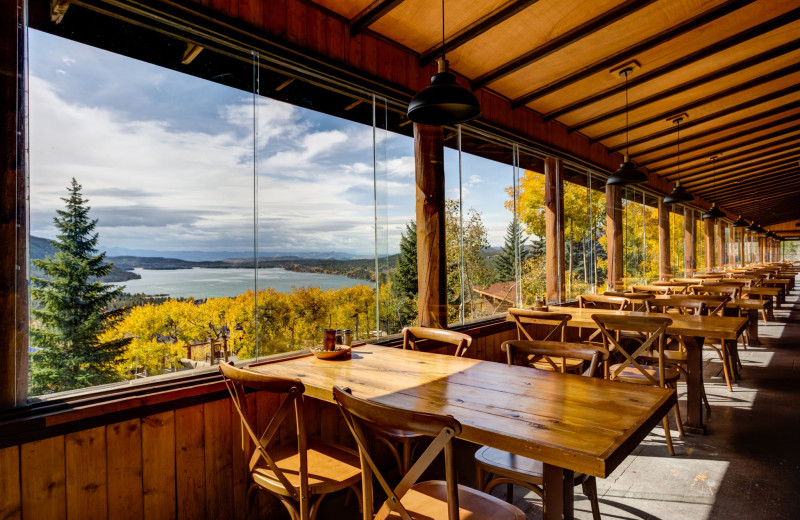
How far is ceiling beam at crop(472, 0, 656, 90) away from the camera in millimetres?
Answer: 3131

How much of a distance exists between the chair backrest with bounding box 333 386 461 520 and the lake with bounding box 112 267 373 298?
1.39 m

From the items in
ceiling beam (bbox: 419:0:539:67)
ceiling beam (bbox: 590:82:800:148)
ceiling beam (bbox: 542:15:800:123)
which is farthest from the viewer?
ceiling beam (bbox: 590:82:800:148)

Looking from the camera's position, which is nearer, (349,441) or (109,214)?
(109,214)

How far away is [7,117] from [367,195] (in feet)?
6.56

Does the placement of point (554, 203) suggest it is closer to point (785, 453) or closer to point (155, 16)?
point (785, 453)

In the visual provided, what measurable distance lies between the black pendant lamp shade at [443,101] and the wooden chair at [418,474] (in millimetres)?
1393

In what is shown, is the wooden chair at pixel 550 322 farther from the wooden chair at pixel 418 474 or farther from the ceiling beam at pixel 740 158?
the ceiling beam at pixel 740 158

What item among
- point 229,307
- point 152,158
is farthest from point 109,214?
point 229,307

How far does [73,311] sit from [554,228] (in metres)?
5.07

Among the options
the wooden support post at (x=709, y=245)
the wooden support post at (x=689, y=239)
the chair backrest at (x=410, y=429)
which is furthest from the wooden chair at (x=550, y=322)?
the wooden support post at (x=709, y=245)

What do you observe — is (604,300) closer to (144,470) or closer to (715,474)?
(715,474)

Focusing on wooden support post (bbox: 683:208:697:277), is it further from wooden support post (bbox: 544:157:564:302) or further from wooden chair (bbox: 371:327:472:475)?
wooden chair (bbox: 371:327:472:475)

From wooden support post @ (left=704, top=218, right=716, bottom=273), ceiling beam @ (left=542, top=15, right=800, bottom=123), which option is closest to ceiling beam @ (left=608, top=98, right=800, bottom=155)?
ceiling beam @ (left=542, top=15, right=800, bottom=123)

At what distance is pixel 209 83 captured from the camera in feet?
7.95
